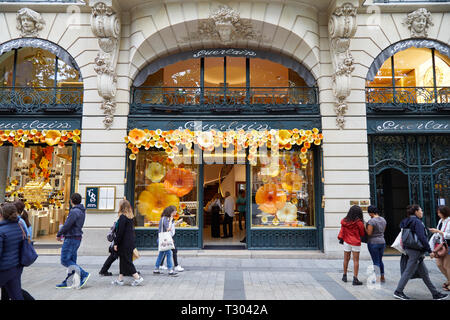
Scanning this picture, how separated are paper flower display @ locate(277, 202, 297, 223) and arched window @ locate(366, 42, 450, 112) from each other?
4.35 meters

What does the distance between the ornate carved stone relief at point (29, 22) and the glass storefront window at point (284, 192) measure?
30.1 ft

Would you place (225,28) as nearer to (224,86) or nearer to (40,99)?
(224,86)

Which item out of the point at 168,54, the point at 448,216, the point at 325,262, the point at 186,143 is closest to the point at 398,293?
the point at 448,216

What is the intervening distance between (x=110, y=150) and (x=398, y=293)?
355 inches

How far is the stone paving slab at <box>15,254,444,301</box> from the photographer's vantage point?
6.17m

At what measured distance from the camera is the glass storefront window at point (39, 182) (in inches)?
500

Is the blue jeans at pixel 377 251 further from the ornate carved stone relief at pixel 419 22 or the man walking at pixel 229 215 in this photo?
the ornate carved stone relief at pixel 419 22

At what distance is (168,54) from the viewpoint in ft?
37.8

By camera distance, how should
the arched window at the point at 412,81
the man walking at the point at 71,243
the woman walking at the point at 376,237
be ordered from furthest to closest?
the arched window at the point at 412,81
the woman walking at the point at 376,237
the man walking at the point at 71,243

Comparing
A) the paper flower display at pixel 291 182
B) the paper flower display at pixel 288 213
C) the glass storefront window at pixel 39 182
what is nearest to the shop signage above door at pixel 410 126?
the paper flower display at pixel 291 182
